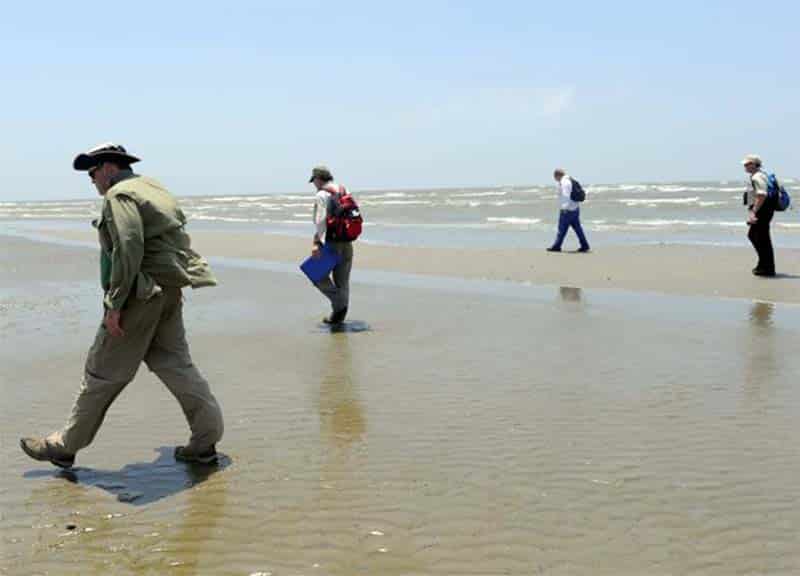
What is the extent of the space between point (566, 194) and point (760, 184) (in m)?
5.34

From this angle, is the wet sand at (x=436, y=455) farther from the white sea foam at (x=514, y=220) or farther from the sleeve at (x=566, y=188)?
the white sea foam at (x=514, y=220)

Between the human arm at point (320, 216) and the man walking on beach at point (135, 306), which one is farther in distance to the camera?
the human arm at point (320, 216)

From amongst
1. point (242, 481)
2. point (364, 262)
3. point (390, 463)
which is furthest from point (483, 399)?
point (364, 262)

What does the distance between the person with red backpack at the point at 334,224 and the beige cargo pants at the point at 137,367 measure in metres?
4.19

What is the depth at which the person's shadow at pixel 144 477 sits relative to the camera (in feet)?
15.5

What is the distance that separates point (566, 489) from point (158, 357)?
228 centimetres

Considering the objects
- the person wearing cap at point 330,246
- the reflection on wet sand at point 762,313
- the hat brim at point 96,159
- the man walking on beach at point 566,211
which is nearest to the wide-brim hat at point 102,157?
the hat brim at point 96,159

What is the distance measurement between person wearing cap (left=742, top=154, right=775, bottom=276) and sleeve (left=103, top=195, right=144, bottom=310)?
10593 millimetres

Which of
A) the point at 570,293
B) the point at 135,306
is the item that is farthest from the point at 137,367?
the point at 570,293

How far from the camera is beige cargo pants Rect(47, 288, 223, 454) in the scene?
192 inches

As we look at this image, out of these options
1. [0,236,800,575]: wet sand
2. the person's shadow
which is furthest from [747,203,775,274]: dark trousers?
the person's shadow

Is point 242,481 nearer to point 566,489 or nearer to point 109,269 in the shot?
point 109,269

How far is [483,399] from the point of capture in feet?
21.7

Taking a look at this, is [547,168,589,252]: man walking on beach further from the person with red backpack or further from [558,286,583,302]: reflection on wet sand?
the person with red backpack
